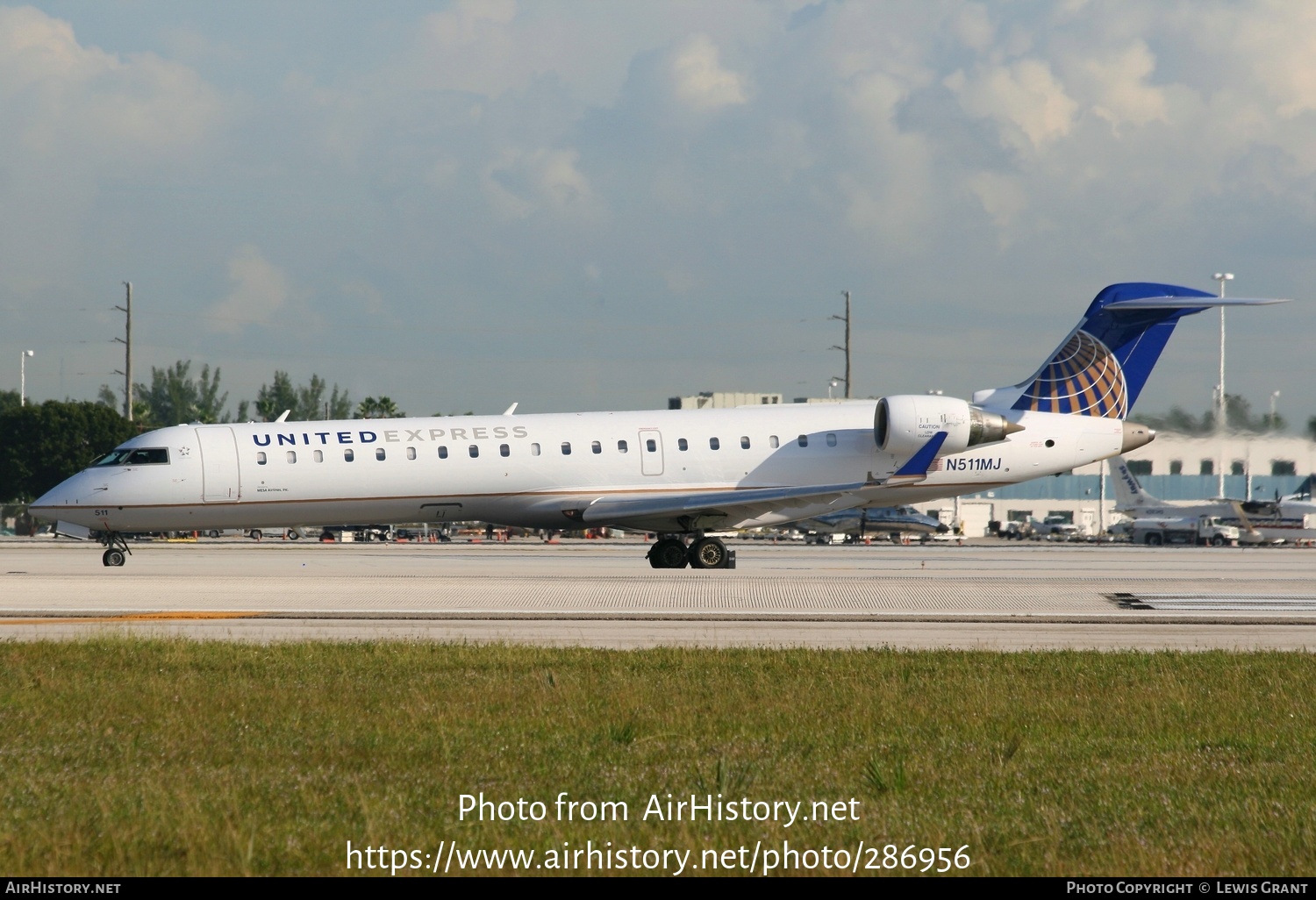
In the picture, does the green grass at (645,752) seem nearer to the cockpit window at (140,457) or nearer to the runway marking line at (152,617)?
the runway marking line at (152,617)

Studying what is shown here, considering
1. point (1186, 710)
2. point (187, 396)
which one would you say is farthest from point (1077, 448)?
point (187, 396)

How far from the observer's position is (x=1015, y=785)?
7777 millimetres

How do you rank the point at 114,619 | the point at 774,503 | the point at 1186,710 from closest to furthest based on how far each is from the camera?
the point at 1186,710, the point at 114,619, the point at 774,503

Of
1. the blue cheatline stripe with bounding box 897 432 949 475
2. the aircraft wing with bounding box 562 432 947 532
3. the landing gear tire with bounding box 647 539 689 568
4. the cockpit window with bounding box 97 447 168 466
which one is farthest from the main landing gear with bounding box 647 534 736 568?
the cockpit window with bounding box 97 447 168 466

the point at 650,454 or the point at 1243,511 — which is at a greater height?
the point at 650,454

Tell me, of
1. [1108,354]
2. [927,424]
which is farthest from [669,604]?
[1108,354]

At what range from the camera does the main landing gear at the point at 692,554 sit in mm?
29297

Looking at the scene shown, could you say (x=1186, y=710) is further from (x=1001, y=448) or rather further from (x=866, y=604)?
(x=1001, y=448)

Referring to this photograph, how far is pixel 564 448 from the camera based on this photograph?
29531 mm

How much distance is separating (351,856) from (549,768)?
82.0 inches

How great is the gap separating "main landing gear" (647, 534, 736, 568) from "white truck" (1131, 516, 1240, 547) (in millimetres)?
41000

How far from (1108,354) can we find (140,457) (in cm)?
2259

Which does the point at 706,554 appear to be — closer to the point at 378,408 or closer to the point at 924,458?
the point at 924,458
